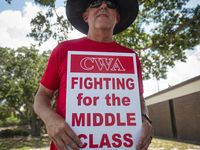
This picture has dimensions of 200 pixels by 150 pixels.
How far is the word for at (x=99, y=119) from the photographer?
3.56 feet

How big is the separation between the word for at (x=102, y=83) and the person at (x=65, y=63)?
0.19m

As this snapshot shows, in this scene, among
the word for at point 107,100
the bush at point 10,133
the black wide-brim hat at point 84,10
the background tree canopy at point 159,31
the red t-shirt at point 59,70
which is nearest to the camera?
the word for at point 107,100

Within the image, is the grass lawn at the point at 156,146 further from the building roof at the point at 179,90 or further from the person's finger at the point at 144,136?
the person's finger at the point at 144,136

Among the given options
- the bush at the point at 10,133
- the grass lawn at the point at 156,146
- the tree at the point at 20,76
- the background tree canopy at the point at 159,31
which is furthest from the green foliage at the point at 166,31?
the bush at the point at 10,133

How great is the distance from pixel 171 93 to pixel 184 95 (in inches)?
87.6

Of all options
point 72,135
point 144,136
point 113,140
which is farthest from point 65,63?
point 144,136

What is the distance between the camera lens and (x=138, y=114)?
1163 millimetres

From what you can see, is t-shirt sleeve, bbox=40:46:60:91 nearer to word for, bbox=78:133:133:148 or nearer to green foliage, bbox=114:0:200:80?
word for, bbox=78:133:133:148

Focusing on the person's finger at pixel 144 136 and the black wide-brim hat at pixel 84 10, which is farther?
the black wide-brim hat at pixel 84 10

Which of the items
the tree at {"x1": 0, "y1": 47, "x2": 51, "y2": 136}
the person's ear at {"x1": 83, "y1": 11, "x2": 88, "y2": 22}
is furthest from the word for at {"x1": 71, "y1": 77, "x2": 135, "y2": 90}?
the tree at {"x1": 0, "y1": 47, "x2": 51, "y2": 136}

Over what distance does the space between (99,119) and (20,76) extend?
67.7ft

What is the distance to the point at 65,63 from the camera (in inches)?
52.9

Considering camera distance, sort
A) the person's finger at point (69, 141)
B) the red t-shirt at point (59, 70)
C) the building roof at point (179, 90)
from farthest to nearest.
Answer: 1. the building roof at point (179, 90)
2. the red t-shirt at point (59, 70)
3. the person's finger at point (69, 141)

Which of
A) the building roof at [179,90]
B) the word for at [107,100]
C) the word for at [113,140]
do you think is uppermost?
the building roof at [179,90]
